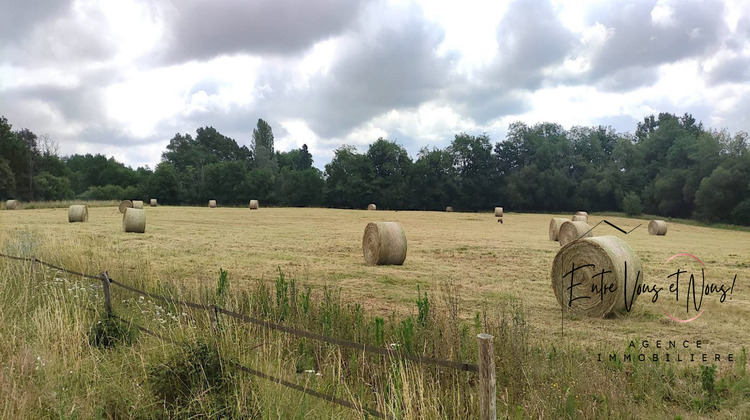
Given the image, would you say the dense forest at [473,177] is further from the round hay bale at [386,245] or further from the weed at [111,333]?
the weed at [111,333]

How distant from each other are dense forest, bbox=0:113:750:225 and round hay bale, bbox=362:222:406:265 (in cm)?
5305

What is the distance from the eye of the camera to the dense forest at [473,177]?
62219 millimetres

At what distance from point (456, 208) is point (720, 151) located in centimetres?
3182

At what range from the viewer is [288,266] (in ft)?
44.4

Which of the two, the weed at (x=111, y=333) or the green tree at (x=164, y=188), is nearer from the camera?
the weed at (x=111, y=333)

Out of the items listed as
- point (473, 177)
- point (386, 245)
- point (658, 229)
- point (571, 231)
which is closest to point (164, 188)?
point (473, 177)

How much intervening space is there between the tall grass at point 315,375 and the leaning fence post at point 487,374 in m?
0.59

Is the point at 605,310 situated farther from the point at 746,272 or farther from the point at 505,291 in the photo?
the point at 746,272

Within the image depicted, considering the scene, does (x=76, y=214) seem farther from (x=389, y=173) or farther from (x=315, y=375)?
(x=389, y=173)

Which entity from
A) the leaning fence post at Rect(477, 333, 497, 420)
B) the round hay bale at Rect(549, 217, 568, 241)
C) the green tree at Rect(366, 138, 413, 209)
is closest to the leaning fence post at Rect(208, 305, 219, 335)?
the leaning fence post at Rect(477, 333, 497, 420)

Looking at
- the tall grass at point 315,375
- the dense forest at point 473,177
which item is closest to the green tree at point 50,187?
the dense forest at point 473,177

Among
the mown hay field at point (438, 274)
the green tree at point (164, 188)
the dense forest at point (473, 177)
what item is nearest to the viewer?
the mown hay field at point (438, 274)

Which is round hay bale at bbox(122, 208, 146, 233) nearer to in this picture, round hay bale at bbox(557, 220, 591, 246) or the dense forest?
round hay bale at bbox(557, 220, 591, 246)

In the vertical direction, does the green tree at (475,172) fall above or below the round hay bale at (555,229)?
above
